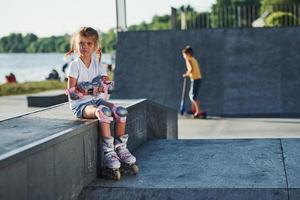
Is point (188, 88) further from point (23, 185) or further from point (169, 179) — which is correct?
point (23, 185)

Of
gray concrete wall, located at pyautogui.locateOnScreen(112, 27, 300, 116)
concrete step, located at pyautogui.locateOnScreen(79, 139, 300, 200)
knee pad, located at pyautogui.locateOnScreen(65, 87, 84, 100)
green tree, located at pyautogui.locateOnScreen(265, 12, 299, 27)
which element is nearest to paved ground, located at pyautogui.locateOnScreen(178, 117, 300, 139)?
gray concrete wall, located at pyautogui.locateOnScreen(112, 27, 300, 116)

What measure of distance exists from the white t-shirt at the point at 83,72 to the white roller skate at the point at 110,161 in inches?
18.3

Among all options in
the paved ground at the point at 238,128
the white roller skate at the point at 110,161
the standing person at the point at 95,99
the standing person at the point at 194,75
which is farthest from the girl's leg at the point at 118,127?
the standing person at the point at 194,75

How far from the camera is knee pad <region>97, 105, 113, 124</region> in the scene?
541 cm

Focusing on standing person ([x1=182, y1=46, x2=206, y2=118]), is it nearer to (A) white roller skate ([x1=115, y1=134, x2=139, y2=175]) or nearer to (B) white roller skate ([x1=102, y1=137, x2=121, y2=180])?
(A) white roller skate ([x1=115, y1=134, x2=139, y2=175])

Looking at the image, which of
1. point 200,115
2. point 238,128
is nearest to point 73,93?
point 238,128

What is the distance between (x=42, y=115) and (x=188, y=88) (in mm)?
9906

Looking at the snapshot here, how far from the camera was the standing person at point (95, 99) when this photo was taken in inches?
217

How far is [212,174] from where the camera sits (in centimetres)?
565

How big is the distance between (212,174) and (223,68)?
10.4 meters

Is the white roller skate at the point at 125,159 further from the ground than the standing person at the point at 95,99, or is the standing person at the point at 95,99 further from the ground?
the standing person at the point at 95,99

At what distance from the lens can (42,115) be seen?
6.13 metres

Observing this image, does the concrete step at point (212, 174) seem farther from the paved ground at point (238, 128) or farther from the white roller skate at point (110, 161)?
the paved ground at point (238, 128)

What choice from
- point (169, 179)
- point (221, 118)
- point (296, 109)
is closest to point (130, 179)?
point (169, 179)
